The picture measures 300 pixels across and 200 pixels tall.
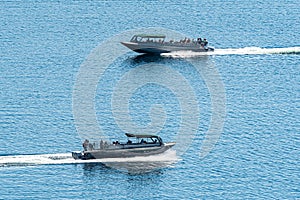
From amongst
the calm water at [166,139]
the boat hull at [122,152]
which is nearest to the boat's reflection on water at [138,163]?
the calm water at [166,139]

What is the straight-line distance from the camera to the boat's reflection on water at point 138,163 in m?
163

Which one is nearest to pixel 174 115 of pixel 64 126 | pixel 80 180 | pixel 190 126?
pixel 190 126

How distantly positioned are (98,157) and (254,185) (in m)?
21.9

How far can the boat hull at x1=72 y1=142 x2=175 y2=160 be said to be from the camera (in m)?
164

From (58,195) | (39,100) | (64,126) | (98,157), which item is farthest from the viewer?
(39,100)

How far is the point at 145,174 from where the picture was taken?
16100cm

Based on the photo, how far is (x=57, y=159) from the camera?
16325cm

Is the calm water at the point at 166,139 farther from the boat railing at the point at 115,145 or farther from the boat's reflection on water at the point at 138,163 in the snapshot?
the boat railing at the point at 115,145

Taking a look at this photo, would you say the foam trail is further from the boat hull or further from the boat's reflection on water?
the boat hull

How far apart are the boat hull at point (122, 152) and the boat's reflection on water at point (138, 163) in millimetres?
551

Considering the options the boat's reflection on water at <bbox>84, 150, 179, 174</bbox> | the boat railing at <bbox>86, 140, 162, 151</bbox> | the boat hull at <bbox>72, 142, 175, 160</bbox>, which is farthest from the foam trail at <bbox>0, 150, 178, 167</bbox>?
the boat railing at <bbox>86, 140, 162, 151</bbox>

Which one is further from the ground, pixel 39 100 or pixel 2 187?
pixel 39 100

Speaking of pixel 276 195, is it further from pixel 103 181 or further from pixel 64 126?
pixel 64 126

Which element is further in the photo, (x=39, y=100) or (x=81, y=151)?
(x=39, y=100)
